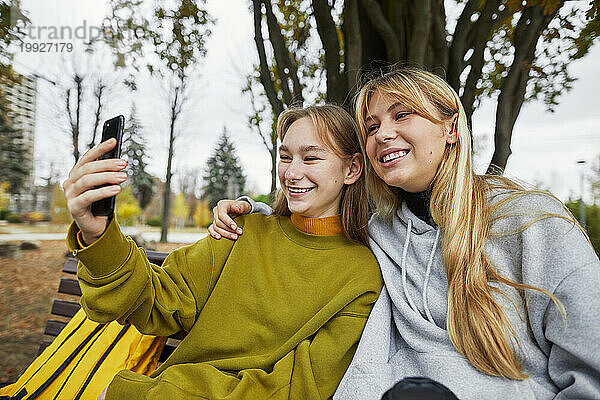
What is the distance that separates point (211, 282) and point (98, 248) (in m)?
0.60

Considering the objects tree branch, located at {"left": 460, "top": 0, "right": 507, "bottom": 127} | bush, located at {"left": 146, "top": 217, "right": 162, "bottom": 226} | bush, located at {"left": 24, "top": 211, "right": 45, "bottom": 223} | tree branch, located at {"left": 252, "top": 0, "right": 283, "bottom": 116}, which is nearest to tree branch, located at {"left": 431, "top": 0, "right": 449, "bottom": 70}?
tree branch, located at {"left": 460, "top": 0, "right": 507, "bottom": 127}

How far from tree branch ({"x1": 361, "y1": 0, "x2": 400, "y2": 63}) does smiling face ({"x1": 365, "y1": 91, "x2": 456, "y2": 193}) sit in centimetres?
140

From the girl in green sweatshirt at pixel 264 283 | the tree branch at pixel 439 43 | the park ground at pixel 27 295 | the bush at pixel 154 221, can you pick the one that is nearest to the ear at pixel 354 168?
the girl in green sweatshirt at pixel 264 283

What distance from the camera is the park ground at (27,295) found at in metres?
5.19

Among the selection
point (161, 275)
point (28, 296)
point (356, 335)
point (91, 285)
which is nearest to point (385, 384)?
point (356, 335)

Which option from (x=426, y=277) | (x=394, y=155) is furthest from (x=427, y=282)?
(x=394, y=155)

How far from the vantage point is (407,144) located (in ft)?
5.89

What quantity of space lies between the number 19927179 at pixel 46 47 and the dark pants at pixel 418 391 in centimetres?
633

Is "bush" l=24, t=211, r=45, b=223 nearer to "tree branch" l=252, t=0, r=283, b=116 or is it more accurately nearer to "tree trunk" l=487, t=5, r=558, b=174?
"tree branch" l=252, t=0, r=283, b=116

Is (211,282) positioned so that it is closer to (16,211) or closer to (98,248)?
(98,248)

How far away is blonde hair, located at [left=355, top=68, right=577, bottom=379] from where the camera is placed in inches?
60.6

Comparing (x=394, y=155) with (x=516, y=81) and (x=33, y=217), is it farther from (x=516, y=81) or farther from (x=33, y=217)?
(x=33, y=217)

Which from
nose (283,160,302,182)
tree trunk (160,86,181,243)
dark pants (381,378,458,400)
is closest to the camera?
dark pants (381,378,458,400)

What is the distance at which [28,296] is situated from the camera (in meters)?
6.27
